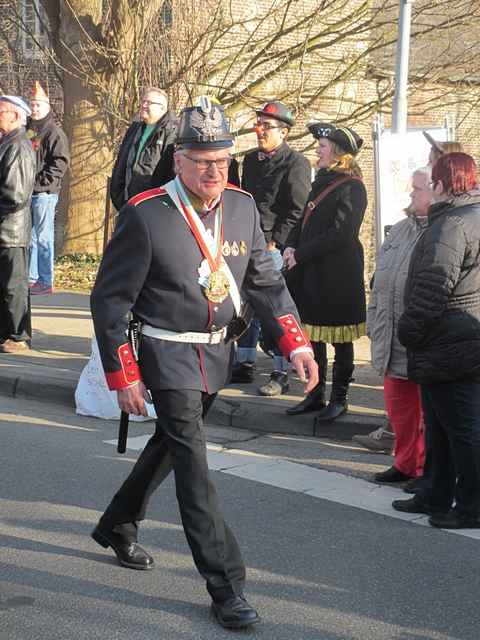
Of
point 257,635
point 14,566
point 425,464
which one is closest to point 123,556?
point 14,566

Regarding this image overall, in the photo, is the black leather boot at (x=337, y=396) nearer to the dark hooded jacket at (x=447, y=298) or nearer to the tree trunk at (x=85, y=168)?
the dark hooded jacket at (x=447, y=298)

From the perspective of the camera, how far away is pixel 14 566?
498 centimetres

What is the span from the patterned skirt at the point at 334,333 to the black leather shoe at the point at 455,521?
218 centimetres

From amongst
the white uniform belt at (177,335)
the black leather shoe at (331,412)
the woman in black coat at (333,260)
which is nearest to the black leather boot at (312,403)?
the woman in black coat at (333,260)

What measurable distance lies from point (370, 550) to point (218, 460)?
187cm

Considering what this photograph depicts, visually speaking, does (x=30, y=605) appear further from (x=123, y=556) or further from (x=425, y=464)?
(x=425, y=464)

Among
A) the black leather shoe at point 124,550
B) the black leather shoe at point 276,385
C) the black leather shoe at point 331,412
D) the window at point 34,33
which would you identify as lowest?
the black leather shoe at point 124,550

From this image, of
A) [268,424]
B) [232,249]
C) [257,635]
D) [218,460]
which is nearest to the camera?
[257,635]

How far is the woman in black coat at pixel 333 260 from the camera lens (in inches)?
299

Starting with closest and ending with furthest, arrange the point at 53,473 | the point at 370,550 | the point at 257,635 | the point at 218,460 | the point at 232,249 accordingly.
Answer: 1. the point at 257,635
2. the point at 232,249
3. the point at 370,550
4. the point at 53,473
5. the point at 218,460

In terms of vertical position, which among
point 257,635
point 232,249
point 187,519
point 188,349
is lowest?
point 257,635

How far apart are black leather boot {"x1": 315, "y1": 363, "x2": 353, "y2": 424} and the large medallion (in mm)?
3379

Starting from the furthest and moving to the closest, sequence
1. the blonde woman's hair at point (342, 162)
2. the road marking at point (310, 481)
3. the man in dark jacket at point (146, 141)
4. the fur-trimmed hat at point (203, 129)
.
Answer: the man in dark jacket at point (146, 141) < the blonde woman's hair at point (342, 162) < the road marking at point (310, 481) < the fur-trimmed hat at point (203, 129)

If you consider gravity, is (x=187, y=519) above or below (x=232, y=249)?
below
